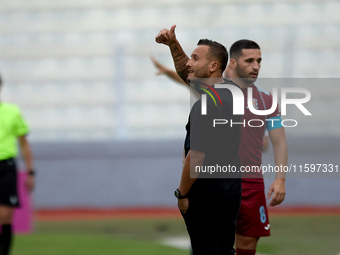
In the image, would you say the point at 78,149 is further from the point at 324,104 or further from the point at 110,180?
the point at 324,104

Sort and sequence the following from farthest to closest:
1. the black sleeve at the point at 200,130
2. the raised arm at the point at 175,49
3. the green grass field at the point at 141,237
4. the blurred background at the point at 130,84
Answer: the blurred background at the point at 130,84 → the green grass field at the point at 141,237 → the raised arm at the point at 175,49 → the black sleeve at the point at 200,130

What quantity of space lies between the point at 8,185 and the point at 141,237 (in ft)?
7.72

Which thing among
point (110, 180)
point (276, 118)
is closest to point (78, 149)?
point (110, 180)

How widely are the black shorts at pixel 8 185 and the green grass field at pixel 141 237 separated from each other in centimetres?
98

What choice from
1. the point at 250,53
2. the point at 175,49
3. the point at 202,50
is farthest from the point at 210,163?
the point at 250,53

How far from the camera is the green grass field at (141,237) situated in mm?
6182

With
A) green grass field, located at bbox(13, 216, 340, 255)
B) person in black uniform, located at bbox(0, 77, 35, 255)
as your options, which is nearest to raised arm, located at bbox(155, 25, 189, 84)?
person in black uniform, located at bbox(0, 77, 35, 255)

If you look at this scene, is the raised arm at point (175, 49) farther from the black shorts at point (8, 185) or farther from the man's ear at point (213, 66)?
the black shorts at point (8, 185)

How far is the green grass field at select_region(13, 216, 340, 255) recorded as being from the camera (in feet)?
20.3

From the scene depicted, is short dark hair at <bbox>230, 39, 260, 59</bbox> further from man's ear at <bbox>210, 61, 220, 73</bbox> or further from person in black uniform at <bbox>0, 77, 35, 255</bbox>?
person in black uniform at <bbox>0, 77, 35, 255</bbox>

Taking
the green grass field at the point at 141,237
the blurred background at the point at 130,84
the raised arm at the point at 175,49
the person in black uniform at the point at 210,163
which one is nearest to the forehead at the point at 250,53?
the raised arm at the point at 175,49

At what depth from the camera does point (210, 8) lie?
11.6 metres

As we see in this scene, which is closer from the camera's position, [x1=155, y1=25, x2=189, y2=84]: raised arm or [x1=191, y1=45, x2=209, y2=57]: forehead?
[x1=191, y1=45, x2=209, y2=57]: forehead

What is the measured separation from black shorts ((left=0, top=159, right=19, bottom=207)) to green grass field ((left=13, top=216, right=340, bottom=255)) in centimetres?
98
